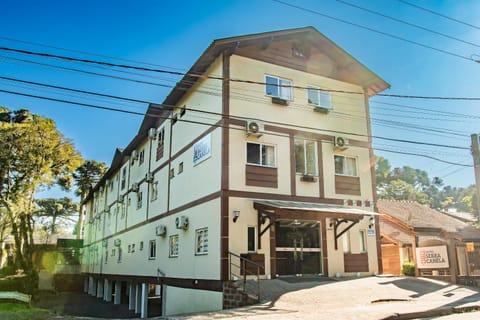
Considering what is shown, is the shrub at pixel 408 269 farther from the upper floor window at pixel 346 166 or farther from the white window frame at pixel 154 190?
the white window frame at pixel 154 190

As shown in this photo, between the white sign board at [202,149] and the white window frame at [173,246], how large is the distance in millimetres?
3388

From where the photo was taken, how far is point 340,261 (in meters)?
15.5

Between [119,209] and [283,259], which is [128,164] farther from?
[283,259]

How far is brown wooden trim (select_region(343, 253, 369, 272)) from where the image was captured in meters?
15.6

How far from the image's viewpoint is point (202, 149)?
1603 cm

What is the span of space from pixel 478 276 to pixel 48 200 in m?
51.4

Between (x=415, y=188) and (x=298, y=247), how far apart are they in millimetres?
51130

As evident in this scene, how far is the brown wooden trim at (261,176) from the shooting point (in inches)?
571

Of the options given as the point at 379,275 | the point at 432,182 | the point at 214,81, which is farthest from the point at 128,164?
the point at 432,182

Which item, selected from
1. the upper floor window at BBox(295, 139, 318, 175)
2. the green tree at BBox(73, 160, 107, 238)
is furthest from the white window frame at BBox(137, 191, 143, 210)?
the green tree at BBox(73, 160, 107, 238)

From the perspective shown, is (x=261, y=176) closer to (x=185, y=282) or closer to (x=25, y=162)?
(x=185, y=282)

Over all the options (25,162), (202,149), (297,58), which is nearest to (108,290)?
(25,162)

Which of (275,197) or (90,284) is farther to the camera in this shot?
(90,284)

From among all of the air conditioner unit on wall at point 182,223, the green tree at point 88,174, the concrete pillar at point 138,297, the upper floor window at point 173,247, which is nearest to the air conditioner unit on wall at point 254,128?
the air conditioner unit on wall at point 182,223
